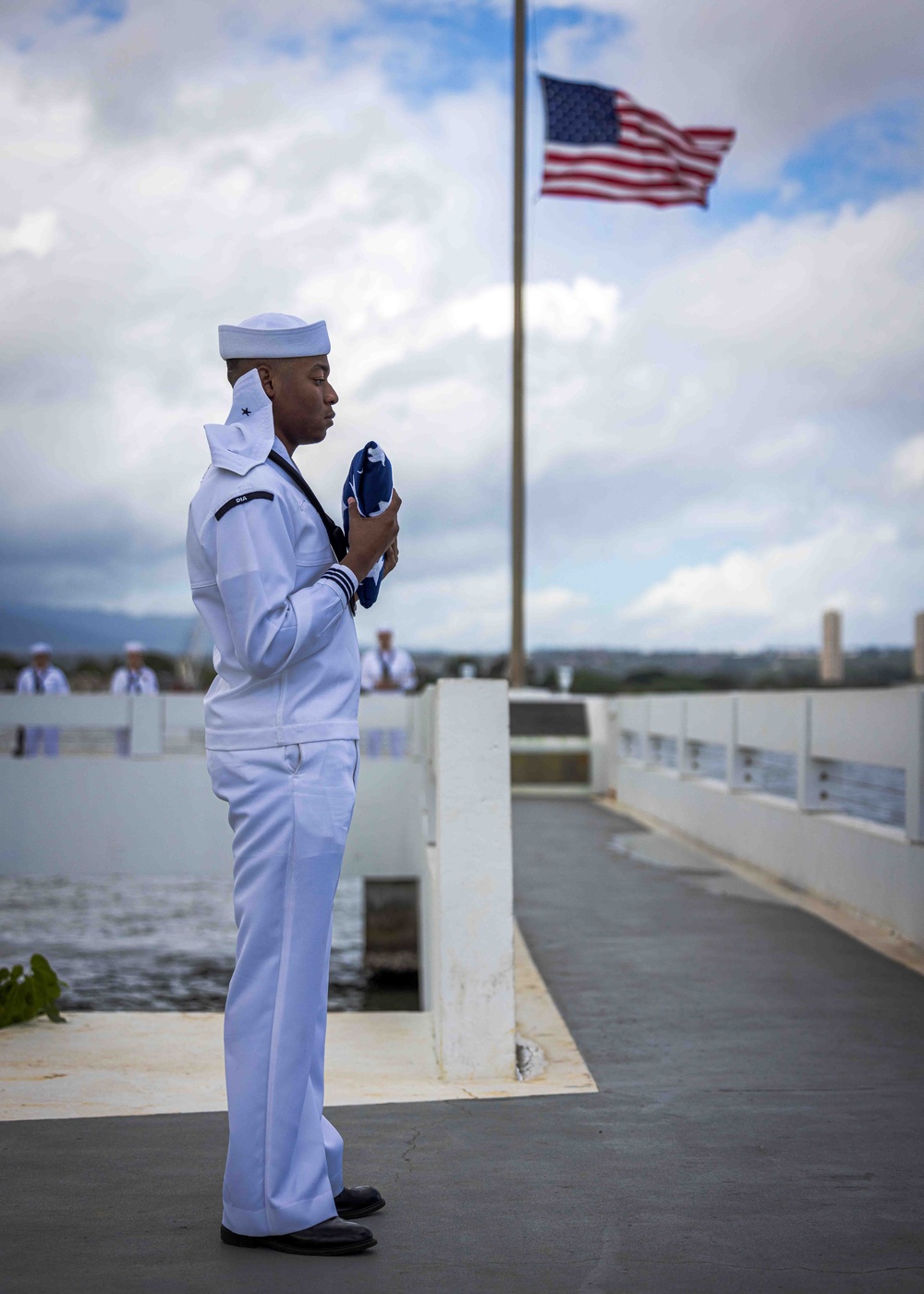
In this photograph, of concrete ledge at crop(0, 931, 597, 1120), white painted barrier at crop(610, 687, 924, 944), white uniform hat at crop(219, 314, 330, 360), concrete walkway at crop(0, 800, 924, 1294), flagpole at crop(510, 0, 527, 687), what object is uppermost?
flagpole at crop(510, 0, 527, 687)

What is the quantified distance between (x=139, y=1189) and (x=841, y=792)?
6224mm

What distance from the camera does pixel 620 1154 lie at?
11.9 feet

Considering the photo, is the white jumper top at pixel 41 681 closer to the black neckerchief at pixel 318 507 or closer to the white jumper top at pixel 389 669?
the white jumper top at pixel 389 669

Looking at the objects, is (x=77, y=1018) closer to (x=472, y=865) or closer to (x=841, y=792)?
(x=472, y=865)

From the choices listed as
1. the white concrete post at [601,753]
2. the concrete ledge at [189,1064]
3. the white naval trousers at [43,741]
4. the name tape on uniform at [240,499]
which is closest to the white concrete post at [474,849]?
the concrete ledge at [189,1064]

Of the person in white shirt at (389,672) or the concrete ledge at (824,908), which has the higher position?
the person in white shirt at (389,672)

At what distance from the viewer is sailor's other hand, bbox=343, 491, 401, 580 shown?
3.05 m

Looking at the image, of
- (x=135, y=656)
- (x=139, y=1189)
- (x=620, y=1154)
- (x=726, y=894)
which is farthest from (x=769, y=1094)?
(x=135, y=656)

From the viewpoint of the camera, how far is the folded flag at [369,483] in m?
3.08

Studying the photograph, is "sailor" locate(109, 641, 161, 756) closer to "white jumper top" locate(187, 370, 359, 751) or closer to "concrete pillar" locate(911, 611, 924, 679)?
"concrete pillar" locate(911, 611, 924, 679)

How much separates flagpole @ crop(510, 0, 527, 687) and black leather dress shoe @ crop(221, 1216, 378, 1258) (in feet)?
61.1

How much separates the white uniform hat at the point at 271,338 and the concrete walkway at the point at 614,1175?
6.39 feet

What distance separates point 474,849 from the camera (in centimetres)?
465

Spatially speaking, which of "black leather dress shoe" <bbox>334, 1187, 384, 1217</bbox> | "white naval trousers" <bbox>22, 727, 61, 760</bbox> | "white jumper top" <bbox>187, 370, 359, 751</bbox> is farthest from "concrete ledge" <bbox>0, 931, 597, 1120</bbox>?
"white naval trousers" <bbox>22, 727, 61, 760</bbox>
